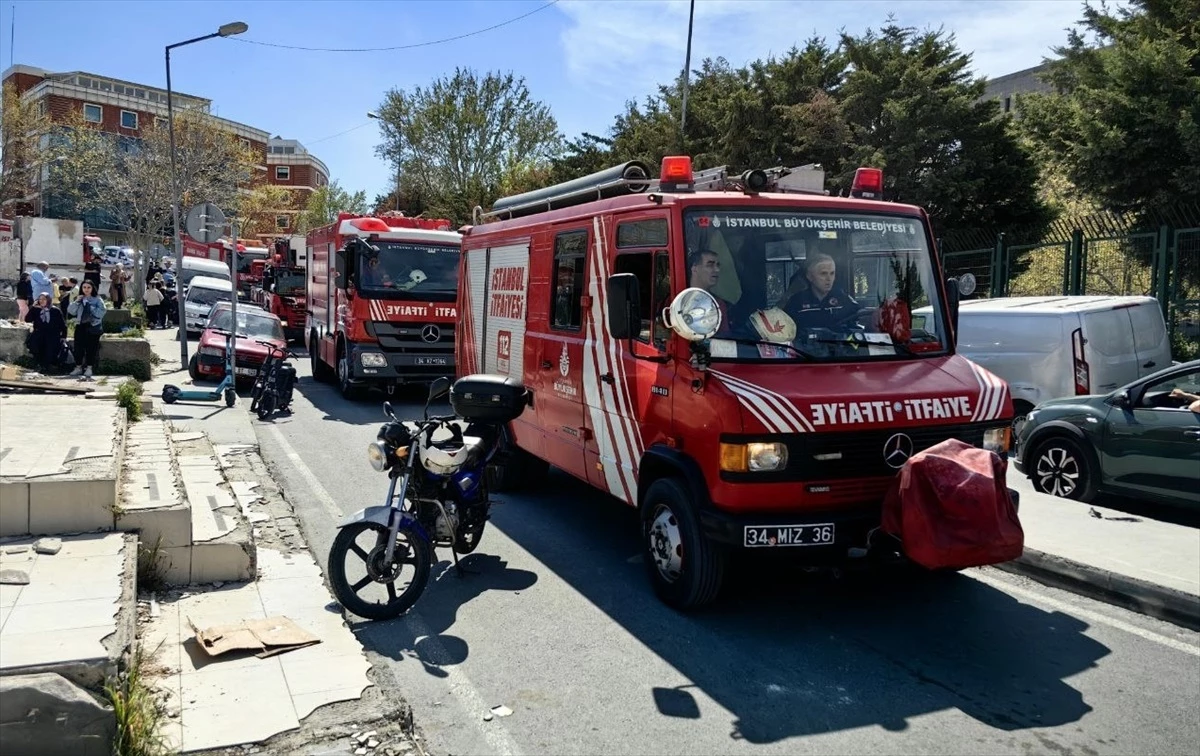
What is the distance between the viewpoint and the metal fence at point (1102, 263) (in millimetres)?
Answer: 14773

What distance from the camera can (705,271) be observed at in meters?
5.73

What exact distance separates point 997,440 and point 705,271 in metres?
2.08

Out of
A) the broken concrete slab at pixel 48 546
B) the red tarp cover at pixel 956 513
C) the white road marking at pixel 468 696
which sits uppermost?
the red tarp cover at pixel 956 513

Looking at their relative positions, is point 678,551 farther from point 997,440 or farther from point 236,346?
point 236,346

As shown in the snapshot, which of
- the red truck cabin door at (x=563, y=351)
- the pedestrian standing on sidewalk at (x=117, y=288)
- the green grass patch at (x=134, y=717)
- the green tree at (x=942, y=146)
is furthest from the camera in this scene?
the pedestrian standing on sidewalk at (x=117, y=288)

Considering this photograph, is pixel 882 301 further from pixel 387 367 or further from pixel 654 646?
pixel 387 367

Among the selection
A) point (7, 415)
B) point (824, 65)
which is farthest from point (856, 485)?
point (824, 65)

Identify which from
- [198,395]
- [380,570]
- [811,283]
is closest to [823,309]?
[811,283]

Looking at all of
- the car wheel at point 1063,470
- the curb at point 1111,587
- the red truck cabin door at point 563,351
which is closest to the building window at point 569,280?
the red truck cabin door at point 563,351

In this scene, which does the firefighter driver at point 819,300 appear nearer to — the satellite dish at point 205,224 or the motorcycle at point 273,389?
the motorcycle at point 273,389

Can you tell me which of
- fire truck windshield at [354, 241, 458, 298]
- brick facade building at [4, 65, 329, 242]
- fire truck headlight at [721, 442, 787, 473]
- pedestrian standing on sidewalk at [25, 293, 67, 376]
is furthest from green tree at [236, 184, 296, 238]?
fire truck headlight at [721, 442, 787, 473]

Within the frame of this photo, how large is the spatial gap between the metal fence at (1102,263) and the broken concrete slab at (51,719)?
1208 centimetres

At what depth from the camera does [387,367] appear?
14148mm

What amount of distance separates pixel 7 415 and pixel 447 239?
7.37 metres
